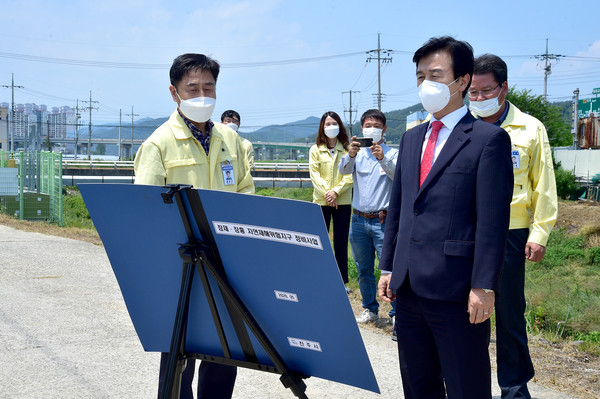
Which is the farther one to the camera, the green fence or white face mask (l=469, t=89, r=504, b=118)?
the green fence

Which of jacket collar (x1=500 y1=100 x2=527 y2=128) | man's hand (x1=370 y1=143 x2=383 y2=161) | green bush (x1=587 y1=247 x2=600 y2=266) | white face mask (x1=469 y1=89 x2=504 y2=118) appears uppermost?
white face mask (x1=469 y1=89 x2=504 y2=118)

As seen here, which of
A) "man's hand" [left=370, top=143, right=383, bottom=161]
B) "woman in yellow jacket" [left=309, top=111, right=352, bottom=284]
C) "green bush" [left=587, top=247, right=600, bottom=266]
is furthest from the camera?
"green bush" [left=587, top=247, right=600, bottom=266]

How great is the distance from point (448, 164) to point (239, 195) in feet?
3.40

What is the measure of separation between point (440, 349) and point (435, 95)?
1.14 metres

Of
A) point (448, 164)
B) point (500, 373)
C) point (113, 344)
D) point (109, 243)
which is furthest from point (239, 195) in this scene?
point (113, 344)

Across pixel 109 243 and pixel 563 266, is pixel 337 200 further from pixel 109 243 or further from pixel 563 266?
pixel 563 266

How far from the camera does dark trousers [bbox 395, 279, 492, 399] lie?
2.69 m

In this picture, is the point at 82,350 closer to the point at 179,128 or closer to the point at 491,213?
the point at 179,128

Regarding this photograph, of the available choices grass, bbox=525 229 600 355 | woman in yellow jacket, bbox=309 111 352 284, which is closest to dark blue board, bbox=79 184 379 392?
grass, bbox=525 229 600 355

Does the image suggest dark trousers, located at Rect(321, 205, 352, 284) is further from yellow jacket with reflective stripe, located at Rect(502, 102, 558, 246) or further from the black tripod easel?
the black tripod easel

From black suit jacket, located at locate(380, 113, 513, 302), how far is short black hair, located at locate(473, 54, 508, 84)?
4.18ft

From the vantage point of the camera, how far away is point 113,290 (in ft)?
24.5

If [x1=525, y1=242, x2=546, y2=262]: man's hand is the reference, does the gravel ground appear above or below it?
below

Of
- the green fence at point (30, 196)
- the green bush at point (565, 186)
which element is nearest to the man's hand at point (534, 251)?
the green fence at point (30, 196)
